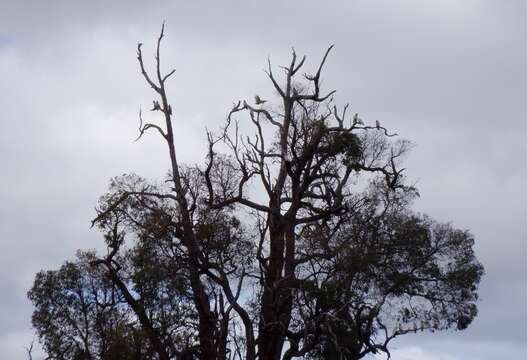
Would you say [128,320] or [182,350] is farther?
[128,320]

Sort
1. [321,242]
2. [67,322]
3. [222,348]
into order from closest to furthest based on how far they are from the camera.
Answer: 1. [222,348]
2. [321,242]
3. [67,322]

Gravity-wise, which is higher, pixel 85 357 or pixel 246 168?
pixel 246 168

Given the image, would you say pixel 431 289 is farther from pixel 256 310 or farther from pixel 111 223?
pixel 111 223

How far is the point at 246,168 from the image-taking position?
31969mm

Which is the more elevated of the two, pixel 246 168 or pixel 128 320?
pixel 246 168

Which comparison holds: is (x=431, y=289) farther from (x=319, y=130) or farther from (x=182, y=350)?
(x=182, y=350)

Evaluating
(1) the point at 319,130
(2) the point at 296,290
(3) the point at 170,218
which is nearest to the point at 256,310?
(2) the point at 296,290

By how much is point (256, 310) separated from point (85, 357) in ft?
19.2

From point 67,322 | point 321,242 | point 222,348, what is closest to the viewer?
point 222,348

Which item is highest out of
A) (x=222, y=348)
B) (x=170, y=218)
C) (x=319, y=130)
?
(x=319, y=130)

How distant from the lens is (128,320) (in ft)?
106

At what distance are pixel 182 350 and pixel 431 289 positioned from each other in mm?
8025

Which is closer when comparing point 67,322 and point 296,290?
point 296,290

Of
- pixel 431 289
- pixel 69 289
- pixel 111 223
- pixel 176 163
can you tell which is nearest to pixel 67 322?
pixel 69 289
